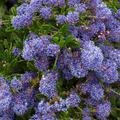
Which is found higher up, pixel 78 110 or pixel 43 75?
pixel 43 75

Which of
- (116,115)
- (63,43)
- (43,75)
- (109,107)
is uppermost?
(63,43)

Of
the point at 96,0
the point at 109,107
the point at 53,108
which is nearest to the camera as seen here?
the point at 53,108

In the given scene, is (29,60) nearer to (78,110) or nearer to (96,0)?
(78,110)

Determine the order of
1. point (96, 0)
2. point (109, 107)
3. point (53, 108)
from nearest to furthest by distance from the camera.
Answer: point (53, 108), point (109, 107), point (96, 0)

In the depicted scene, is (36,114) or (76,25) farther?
(76,25)

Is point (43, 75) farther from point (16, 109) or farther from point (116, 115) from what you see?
point (116, 115)

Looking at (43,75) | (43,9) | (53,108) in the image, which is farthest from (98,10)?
(53,108)
